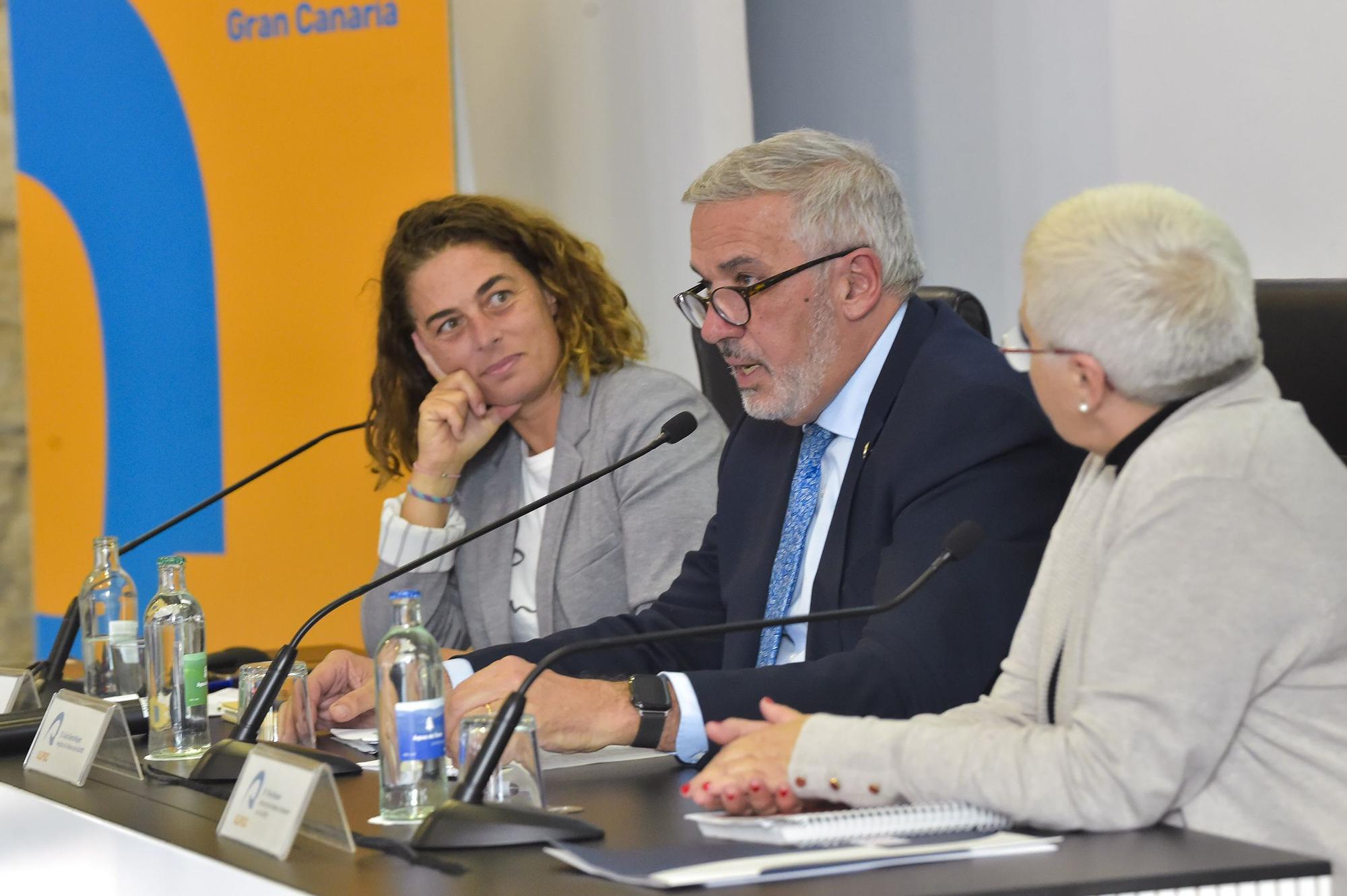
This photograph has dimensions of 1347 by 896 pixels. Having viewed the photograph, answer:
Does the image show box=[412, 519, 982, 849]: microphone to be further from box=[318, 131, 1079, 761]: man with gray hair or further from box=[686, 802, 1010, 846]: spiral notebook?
box=[318, 131, 1079, 761]: man with gray hair

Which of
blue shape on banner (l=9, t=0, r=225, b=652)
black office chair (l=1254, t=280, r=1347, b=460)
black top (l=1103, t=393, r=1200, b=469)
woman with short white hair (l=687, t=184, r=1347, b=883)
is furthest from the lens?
blue shape on banner (l=9, t=0, r=225, b=652)

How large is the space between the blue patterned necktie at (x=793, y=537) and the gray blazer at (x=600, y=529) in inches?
17.8

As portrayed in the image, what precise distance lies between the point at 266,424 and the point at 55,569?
0.65 meters

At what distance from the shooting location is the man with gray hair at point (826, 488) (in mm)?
1616

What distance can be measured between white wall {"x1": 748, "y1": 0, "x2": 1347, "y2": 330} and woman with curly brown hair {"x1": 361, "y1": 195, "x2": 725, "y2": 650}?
2.89 ft

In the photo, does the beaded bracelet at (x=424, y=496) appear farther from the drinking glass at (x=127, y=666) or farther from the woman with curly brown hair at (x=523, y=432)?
the drinking glass at (x=127, y=666)

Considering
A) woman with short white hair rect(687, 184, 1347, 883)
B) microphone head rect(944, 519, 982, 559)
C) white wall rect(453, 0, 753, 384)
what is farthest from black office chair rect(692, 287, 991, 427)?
woman with short white hair rect(687, 184, 1347, 883)

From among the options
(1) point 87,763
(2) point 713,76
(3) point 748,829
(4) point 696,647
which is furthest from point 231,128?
(3) point 748,829

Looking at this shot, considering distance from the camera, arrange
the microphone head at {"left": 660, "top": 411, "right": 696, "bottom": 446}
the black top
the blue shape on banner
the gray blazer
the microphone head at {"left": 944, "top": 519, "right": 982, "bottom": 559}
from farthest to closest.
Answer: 1. the blue shape on banner
2. the gray blazer
3. the microphone head at {"left": 660, "top": 411, "right": 696, "bottom": 446}
4. the microphone head at {"left": 944, "top": 519, "right": 982, "bottom": 559}
5. the black top

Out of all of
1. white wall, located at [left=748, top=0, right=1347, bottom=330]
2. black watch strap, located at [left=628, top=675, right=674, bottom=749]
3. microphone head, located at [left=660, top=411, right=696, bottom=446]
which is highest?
white wall, located at [left=748, top=0, right=1347, bottom=330]

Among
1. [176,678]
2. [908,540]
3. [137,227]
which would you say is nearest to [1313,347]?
[908,540]

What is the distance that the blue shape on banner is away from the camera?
362 centimetres

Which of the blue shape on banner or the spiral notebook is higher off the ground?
the blue shape on banner

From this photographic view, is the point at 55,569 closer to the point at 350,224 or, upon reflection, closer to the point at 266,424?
the point at 266,424
